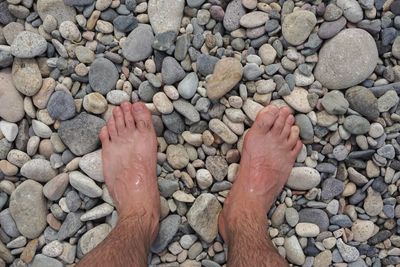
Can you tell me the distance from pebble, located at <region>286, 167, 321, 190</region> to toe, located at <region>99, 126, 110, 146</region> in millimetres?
767

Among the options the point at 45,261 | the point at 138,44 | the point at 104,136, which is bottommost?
the point at 45,261

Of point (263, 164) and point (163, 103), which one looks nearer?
point (163, 103)

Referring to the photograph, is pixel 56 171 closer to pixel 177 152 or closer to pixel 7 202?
pixel 7 202

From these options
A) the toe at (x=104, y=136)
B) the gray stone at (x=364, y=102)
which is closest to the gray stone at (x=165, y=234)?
the toe at (x=104, y=136)

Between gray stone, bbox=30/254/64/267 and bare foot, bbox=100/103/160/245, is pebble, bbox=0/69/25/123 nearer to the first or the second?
bare foot, bbox=100/103/160/245

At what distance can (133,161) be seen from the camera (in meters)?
2.11

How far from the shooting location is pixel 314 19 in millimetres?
1976

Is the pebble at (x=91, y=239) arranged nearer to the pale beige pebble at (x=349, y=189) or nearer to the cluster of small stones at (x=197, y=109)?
the cluster of small stones at (x=197, y=109)

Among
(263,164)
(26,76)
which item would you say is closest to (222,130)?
(263,164)

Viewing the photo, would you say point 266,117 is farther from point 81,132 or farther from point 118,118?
point 81,132

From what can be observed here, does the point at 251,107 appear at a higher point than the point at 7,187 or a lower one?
higher

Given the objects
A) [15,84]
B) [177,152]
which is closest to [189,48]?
[177,152]

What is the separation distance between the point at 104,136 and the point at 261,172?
670mm

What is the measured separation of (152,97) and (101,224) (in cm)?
56
